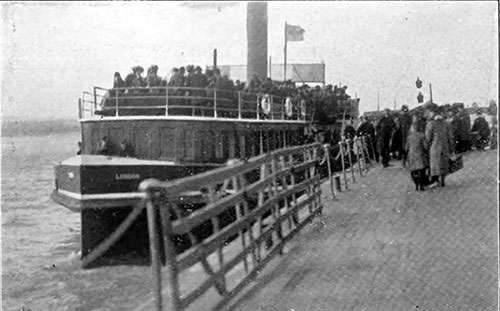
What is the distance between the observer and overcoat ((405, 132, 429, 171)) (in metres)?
10.5

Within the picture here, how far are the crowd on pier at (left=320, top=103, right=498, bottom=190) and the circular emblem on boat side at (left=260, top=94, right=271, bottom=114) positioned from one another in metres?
2.59

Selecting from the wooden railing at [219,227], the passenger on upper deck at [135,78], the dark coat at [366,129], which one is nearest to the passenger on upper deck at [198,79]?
the passenger on upper deck at [135,78]

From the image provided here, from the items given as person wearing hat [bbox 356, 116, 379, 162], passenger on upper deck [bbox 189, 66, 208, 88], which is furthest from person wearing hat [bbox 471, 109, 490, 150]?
passenger on upper deck [bbox 189, 66, 208, 88]

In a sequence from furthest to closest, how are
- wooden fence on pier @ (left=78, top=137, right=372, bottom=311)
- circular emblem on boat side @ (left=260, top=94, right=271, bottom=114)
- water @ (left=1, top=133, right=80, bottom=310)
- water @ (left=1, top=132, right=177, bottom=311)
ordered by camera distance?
water @ (left=1, top=133, right=80, bottom=310)
circular emblem on boat side @ (left=260, top=94, right=271, bottom=114)
water @ (left=1, top=132, right=177, bottom=311)
wooden fence on pier @ (left=78, top=137, right=372, bottom=311)

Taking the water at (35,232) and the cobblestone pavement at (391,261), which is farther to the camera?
the water at (35,232)

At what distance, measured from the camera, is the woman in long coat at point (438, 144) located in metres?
10.6

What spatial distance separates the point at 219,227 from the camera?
551 centimetres

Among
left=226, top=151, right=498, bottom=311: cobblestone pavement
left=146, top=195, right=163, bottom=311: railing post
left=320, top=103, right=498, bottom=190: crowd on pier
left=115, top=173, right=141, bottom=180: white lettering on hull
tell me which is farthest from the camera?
left=320, top=103, right=498, bottom=190: crowd on pier

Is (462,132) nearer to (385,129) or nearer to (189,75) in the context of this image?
(385,129)

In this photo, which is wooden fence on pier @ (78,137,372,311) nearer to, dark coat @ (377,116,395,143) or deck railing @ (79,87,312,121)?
deck railing @ (79,87,312,121)

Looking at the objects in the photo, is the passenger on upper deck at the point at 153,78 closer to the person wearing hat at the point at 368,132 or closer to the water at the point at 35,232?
the water at the point at 35,232

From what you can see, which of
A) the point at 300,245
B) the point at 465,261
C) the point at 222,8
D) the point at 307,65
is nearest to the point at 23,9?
the point at 222,8

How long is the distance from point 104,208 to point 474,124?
11.3 meters

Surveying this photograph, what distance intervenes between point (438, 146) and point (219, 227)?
6204 mm
